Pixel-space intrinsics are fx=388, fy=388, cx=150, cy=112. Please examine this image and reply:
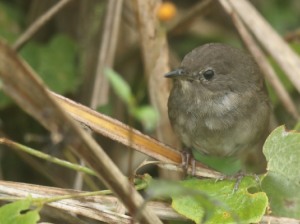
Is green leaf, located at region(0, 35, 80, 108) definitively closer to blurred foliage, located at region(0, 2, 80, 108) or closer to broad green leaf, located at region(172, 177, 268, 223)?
blurred foliage, located at region(0, 2, 80, 108)

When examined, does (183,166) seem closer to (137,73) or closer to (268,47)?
(268,47)

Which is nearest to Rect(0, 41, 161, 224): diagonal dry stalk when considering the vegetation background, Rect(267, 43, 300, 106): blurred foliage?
the vegetation background

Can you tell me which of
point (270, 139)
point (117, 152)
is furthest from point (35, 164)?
point (270, 139)

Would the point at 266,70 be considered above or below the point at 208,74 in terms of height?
above

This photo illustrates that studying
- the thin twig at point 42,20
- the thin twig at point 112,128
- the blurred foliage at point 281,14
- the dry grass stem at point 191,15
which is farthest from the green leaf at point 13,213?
the blurred foliage at point 281,14

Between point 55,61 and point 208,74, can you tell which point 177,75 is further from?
point 55,61

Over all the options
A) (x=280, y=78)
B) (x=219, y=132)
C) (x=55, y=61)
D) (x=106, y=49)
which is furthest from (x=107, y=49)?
(x=280, y=78)
